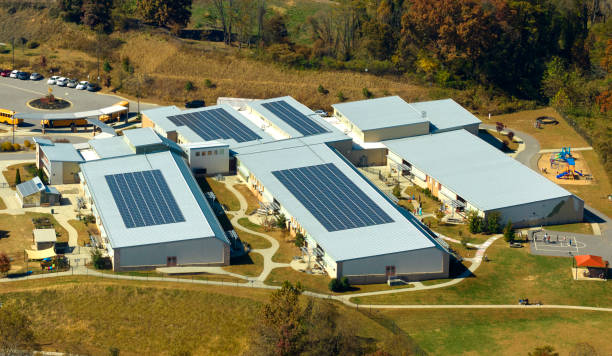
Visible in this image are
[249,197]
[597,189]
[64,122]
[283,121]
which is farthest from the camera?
[64,122]

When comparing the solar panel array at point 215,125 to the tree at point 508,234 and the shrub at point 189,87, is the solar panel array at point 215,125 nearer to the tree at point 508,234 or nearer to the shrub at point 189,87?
the shrub at point 189,87

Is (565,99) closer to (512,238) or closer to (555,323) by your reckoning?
(512,238)

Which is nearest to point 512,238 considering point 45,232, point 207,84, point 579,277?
point 579,277

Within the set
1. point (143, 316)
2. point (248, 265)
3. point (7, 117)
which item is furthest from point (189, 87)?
point (143, 316)

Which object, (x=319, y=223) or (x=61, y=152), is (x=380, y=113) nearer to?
(x=319, y=223)

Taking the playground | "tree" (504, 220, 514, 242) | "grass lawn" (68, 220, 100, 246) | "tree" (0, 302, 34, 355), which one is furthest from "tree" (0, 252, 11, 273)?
the playground

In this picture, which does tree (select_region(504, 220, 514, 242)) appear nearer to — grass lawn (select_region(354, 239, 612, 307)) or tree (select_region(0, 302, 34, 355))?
grass lawn (select_region(354, 239, 612, 307))

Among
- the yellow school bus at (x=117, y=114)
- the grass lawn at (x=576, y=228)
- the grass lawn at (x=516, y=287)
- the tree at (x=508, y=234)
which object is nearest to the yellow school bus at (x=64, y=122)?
the yellow school bus at (x=117, y=114)
